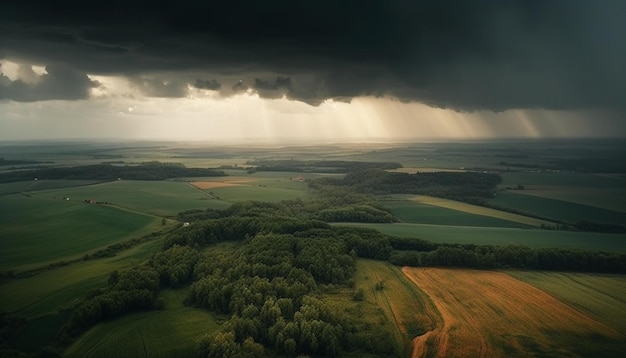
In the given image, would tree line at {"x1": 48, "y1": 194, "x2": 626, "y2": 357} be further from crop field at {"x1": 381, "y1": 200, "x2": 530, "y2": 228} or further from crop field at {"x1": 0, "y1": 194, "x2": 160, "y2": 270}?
crop field at {"x1": 381, "y1": 200, "x2": 530, "y2": 228}

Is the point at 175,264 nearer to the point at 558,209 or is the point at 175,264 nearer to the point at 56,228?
the point at 56,228

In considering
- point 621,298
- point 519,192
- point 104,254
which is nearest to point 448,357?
point 621,298

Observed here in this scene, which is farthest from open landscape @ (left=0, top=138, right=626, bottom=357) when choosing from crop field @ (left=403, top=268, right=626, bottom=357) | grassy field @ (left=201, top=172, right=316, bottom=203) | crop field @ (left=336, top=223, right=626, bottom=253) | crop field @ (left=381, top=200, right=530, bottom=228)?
grassy field @ (left=201, top=172, right=316, bottom=203)

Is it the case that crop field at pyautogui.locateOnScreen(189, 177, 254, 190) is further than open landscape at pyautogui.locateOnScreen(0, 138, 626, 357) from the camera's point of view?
Yes

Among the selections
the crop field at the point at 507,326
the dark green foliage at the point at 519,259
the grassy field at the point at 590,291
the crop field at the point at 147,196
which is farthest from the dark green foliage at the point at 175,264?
the grassy field at the point at 590,291

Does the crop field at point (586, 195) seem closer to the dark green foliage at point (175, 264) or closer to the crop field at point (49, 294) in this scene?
the dark green foliage at point (175, 264)

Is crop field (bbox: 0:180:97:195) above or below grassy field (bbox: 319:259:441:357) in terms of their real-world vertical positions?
above

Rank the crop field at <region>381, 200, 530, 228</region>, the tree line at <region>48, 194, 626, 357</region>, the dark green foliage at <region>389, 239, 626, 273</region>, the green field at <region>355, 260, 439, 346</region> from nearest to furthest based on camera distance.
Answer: the tree line at <region>48, 194, 626, 357</region>
the green field at <region>355, 260, 439, 346</region>
the dark green foliage at <region>389, 239, 626, 273</region>
the crop field at <region>381, 200, 530, 228</region>

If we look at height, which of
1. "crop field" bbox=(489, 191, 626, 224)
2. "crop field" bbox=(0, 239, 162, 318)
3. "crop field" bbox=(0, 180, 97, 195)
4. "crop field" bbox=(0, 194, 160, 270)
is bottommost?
"crop field" bbox=(489, 191, 626, 224)
